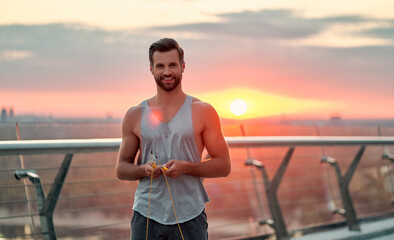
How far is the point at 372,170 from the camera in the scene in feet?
22.4

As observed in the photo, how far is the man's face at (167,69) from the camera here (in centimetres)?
227

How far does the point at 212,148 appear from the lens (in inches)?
93.0

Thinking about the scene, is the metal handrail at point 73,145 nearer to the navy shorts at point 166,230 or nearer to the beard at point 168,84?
the navy shorts at point 166,230

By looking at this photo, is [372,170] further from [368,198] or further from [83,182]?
[83,182]

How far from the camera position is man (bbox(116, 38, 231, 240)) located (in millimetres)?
2285

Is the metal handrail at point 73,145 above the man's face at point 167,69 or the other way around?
the other way around

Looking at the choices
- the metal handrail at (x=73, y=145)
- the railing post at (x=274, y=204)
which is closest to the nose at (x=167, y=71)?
the metal handrail at (x=73, y=145)

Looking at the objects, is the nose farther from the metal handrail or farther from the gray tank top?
the metal handrail

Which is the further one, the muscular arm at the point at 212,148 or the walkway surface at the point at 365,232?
the walkway surface at the point at 365,232

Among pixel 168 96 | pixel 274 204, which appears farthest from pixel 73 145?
pixel 274 204

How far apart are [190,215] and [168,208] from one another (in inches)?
3.4

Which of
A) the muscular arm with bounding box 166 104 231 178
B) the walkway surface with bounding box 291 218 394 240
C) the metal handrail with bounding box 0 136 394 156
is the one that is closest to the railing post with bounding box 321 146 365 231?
the walkway surface with bounding box 291 218 394 240

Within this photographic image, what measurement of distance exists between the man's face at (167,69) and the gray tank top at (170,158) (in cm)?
10

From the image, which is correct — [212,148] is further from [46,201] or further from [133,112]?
[46,201]
